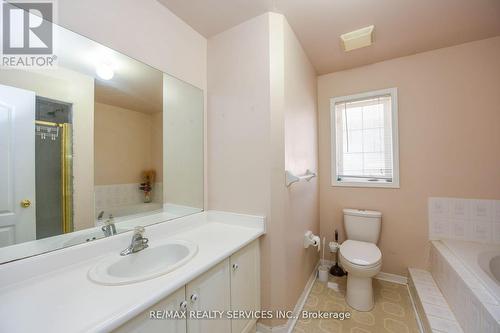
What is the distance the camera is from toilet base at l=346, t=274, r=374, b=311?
171 centimetres

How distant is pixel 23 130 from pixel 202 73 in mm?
1234

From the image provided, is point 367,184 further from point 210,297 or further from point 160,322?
point 160,322

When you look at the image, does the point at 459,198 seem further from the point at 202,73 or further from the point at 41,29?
the point at 41,29

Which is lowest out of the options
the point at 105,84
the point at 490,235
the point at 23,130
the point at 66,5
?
the point at 490,235

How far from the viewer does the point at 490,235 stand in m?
1.78

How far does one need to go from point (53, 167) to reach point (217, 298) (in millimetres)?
1062

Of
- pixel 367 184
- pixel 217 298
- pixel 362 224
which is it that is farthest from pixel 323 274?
pixel 217 298

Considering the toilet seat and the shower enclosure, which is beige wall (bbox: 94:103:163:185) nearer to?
the shower enclosure

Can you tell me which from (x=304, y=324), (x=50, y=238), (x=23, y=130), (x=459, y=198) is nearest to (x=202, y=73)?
(x=23, y=130)

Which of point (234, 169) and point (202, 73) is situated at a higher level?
point (202, 73)

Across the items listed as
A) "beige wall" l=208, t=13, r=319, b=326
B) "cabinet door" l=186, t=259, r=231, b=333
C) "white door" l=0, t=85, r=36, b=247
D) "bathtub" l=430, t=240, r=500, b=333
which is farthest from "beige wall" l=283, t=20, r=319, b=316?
"white door" l=0, t=85, r=36, b=247

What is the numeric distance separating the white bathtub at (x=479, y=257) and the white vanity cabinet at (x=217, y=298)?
4.87ft

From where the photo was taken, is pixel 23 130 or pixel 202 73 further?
pixel 202 73

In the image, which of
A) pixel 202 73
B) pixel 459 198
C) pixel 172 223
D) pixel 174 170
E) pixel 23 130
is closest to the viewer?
pixel 23 130
